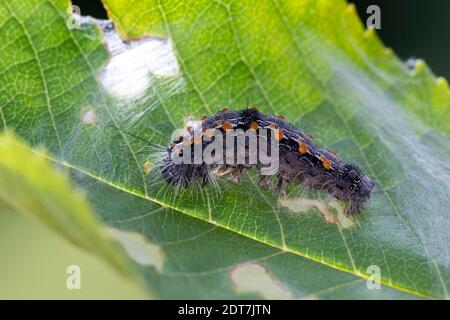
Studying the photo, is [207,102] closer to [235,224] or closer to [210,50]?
[210,50]

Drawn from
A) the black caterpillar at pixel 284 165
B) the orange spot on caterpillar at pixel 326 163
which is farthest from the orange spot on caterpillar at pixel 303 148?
the orange spot on caterpillar at pixel 326 163

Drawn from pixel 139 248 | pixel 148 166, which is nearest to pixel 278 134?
pixel 148 166

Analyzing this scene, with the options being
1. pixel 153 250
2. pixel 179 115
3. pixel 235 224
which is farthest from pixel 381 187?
pixel 153 250

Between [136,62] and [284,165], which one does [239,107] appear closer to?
[284,165]

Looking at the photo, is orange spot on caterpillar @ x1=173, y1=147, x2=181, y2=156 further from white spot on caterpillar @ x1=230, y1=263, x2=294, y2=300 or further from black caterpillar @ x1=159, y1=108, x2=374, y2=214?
white spot on caterpillar @ x1=230, y1=263, x2=294, y2=300

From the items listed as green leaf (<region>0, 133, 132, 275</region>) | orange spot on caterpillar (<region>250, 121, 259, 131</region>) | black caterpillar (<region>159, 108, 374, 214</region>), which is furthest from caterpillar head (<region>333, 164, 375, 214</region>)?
green leaf (<region>0, 133, 132, 275</region>)

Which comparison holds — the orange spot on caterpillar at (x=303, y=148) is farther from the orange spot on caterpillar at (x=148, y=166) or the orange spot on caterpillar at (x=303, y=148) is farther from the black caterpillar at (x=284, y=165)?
the orange spot on caterpillar at (x=148, y=166)
